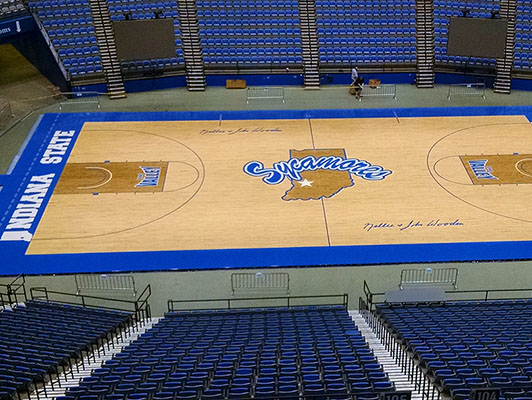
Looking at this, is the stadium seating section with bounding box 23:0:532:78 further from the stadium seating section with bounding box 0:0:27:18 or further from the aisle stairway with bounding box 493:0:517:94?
the stadium seating section with bounding box 0:0:27:18

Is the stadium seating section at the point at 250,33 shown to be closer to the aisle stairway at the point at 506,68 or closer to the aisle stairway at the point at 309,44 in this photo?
the aisle stairway at the point at 309,44

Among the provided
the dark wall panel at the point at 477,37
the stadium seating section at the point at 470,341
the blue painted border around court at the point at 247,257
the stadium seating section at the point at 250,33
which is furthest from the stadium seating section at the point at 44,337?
the dark wall panel at the point at 477,37

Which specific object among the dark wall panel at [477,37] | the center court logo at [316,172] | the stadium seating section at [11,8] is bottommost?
the center court logo at [316,172]

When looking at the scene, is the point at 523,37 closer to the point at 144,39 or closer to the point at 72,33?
the point at 144,39

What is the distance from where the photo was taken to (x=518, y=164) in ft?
102

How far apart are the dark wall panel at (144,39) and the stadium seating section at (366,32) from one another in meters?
9.52

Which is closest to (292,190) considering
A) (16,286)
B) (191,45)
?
(16,286)

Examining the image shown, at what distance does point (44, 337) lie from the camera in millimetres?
17375

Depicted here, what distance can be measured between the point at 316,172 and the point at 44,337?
54.2 feet

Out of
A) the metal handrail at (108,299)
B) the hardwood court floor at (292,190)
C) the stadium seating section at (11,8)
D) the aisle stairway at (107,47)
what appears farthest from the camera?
the aisle stairway at (107,47)

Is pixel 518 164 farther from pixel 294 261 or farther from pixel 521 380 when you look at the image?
pixel 521 380

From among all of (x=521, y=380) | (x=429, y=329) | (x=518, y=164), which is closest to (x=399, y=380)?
(x=521, y=380)

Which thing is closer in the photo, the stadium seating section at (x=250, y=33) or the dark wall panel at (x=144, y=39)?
the dark wall panel at (x=144, y=39)

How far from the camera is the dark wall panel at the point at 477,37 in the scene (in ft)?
129
